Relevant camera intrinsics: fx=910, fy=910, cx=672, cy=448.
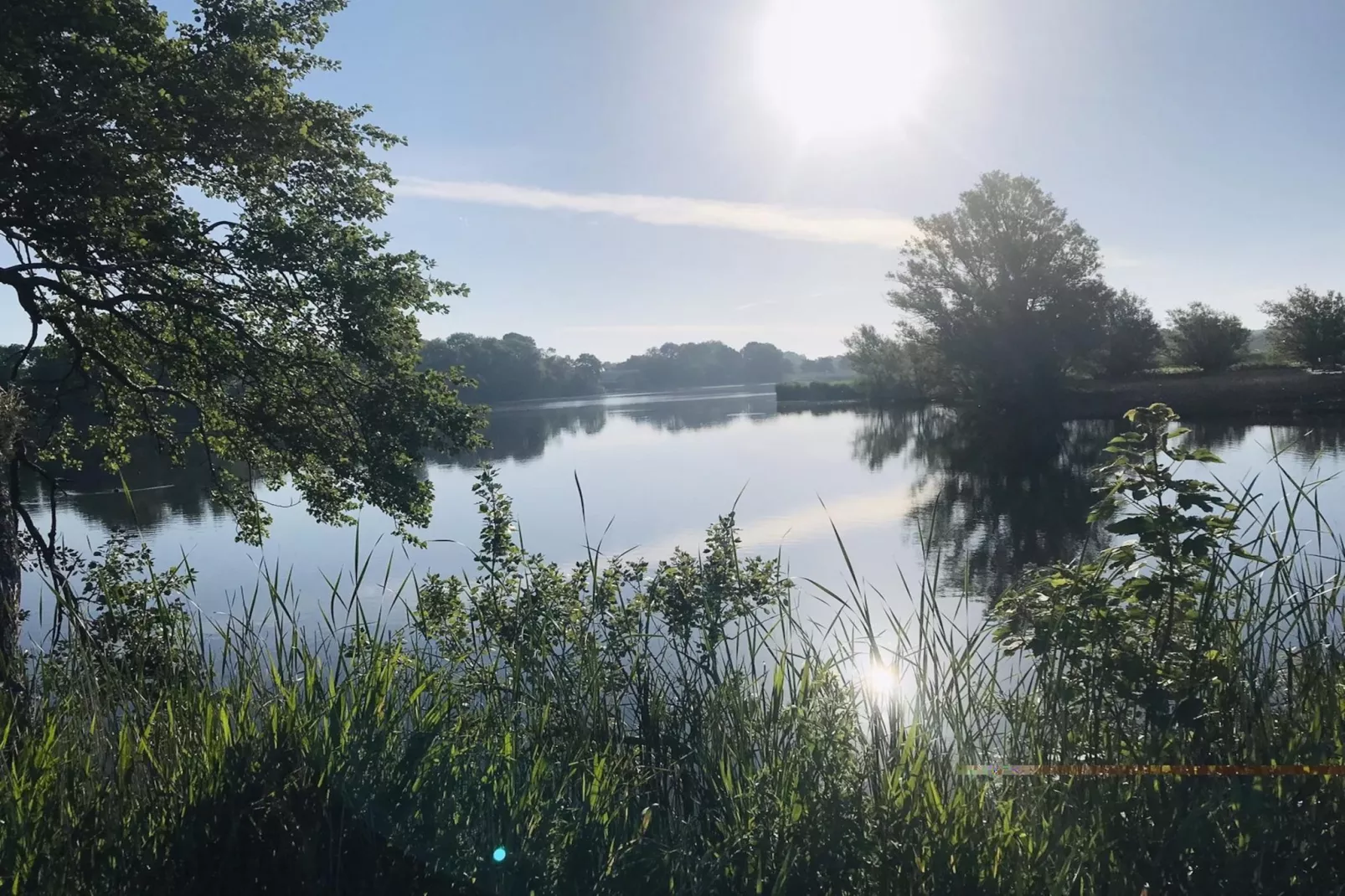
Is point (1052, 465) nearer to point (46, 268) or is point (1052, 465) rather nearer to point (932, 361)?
point (932, 361)

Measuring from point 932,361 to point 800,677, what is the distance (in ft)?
142

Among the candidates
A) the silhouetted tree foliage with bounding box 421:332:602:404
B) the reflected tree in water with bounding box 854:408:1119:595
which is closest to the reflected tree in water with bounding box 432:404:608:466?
the silhouetted tree foliage with bounding box 421:332:602:404

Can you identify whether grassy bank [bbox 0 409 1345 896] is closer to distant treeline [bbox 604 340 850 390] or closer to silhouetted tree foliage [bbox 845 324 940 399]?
silhouetted tree foliage [bbox 845 324 940 399]

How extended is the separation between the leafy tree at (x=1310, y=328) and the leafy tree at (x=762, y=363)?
105 m

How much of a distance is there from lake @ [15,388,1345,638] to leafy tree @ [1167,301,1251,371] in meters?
9.81

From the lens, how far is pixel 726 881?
221cm

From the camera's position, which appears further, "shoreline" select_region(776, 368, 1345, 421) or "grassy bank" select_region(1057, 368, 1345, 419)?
"grassy bank" select_region(1057, 368, 1345, 419)

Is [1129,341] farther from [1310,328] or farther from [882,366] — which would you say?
[882,366]

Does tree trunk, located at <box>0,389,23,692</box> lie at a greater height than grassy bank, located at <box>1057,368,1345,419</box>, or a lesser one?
greater

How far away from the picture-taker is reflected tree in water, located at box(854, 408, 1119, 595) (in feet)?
52.2

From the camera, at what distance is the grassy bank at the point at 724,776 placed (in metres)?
2.06

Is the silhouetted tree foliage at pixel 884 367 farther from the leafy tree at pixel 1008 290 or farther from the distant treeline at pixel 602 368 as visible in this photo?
the distant treeline at pixel 602 368

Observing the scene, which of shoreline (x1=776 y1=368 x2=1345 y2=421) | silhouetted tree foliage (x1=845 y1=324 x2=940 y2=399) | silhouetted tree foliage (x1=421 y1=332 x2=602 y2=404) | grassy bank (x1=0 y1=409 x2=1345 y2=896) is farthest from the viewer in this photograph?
silhouetted tree foliage (x1=421 y1=332 x2=602 y2=404)

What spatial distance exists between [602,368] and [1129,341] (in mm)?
101541
